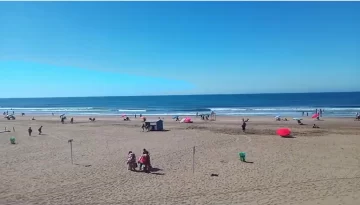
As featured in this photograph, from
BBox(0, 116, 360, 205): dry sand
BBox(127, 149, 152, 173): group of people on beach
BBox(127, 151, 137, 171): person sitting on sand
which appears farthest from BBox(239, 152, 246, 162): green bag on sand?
BBox(127, 151, 137, 171): person sitting on sand

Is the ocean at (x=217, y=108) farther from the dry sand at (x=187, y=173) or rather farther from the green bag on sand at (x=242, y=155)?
the green bag on sand at (x=242, y=155)

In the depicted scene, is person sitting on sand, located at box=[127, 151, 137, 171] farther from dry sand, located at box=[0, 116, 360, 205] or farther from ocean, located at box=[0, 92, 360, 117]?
ocean, located at box=[0, 92, 360, 117]

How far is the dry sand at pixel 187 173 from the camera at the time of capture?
10.3 m

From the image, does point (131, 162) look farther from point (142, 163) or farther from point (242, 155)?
point (242, 155)

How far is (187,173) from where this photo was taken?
43.7 feet

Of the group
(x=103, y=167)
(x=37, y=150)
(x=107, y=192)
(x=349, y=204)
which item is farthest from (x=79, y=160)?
(x=349, y=204)

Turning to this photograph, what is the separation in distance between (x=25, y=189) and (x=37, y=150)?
817 cm

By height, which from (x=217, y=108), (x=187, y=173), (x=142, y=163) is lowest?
(x=187, y=173)

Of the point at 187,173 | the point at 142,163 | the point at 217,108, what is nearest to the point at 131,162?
the point at 142,163

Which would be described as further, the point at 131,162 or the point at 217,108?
the point at 217,108

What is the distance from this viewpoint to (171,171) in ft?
45.0

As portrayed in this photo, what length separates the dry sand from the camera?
33.9 ft

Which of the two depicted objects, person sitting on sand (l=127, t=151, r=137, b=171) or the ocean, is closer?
person sitting on sand (l=127, t=151, r=137, b=171)

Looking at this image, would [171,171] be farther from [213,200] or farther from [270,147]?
[270,147]
